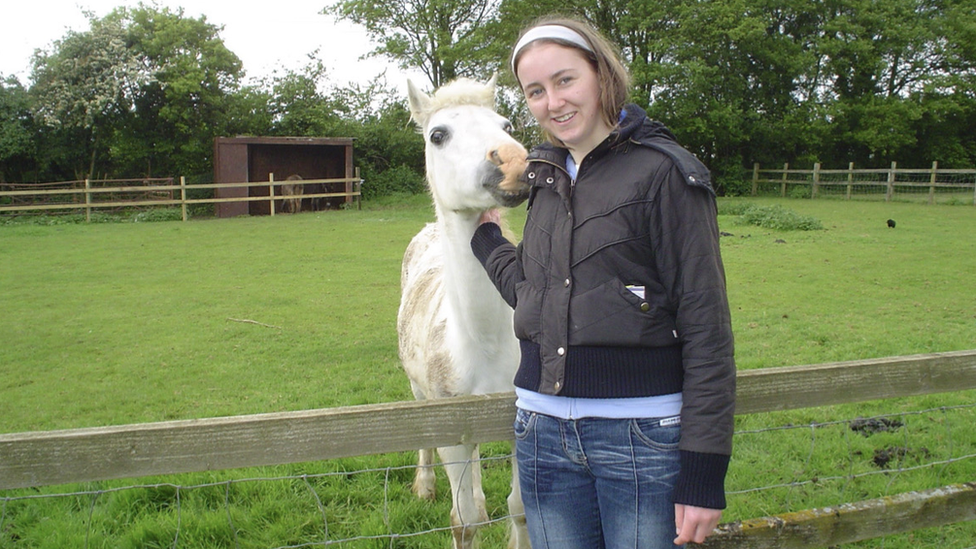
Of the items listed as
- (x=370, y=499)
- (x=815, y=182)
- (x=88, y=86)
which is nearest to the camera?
(x=370, y=499)

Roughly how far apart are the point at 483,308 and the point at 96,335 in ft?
21.2

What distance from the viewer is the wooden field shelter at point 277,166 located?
21.8 m

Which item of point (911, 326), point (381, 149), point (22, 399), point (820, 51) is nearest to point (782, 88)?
point (820, 51)

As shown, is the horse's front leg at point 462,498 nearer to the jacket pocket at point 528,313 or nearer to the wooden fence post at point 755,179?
the jacket pocket at point 528,313

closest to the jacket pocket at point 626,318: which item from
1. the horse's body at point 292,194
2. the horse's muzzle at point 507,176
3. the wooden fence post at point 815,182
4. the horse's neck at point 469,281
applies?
the horse's muzzle at point 507,176

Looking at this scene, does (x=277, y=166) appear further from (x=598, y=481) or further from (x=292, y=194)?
(x=598, y=481)

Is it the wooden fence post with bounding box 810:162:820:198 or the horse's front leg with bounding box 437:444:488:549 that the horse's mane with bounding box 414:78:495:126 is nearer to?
the horse's front leg with bounding box 437:444:488:549

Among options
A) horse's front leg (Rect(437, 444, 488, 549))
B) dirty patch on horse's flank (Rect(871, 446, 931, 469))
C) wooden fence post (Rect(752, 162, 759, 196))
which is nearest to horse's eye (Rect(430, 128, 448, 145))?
horse's front leg (Rect(437, 444, 488, 549))

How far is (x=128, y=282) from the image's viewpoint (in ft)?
33.7

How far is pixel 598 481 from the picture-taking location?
161cm

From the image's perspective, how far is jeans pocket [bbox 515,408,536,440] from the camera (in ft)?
5.64

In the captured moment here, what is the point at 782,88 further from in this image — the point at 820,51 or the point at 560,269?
the point at 560,269

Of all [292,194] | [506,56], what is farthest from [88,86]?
[506,56]

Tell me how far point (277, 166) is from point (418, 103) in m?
22.0
